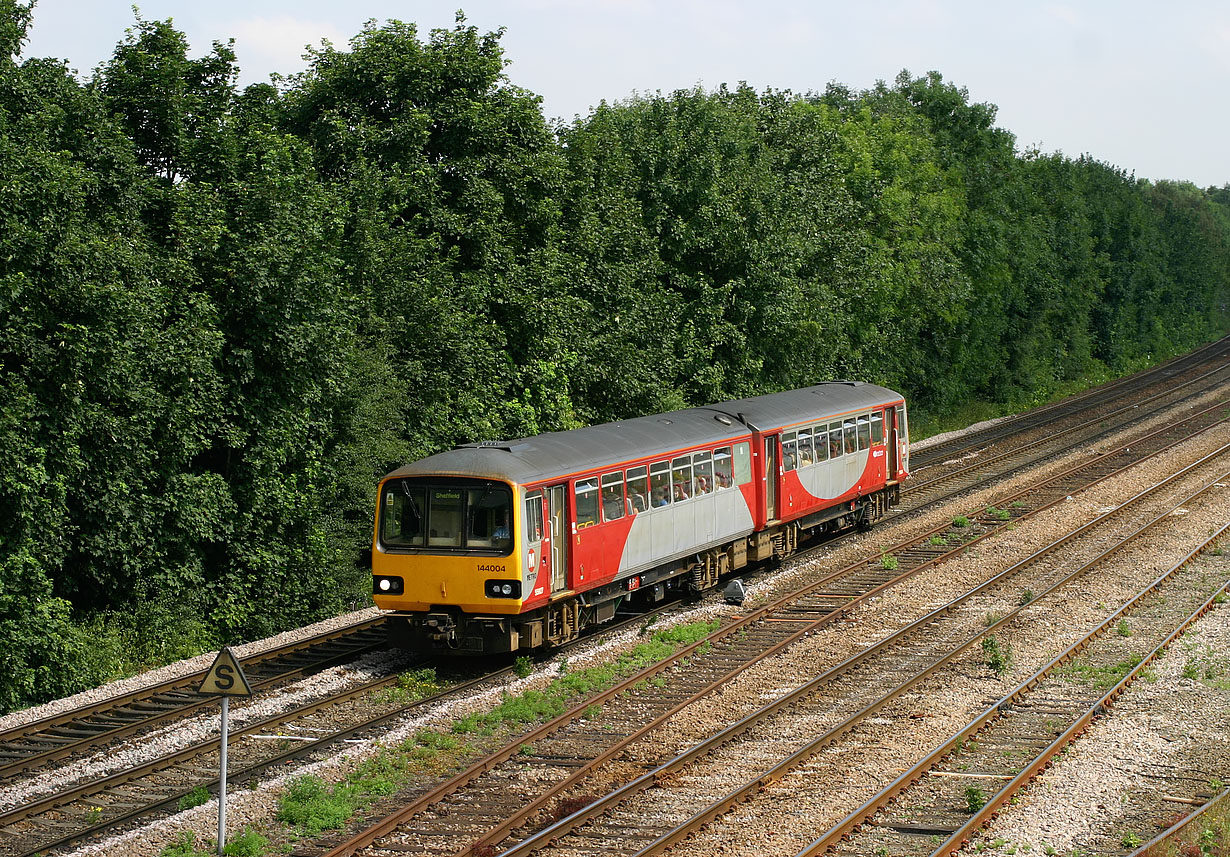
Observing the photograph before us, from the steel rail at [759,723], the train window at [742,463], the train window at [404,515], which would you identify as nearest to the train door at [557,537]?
the train window at [404,515]

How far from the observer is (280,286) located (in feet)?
68.2

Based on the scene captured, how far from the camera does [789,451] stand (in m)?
23.8

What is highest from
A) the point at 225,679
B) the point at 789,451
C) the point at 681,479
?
the point at 789,451

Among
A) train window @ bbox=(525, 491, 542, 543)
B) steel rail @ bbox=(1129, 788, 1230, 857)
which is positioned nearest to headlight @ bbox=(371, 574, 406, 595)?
train window @ bbox=(525, 491, 542, 543)

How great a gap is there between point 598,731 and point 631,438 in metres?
6.42

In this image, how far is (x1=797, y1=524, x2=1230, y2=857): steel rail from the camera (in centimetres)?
1064

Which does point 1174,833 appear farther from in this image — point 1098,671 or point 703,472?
point 703,472

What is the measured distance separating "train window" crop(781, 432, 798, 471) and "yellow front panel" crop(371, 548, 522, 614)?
879 cm

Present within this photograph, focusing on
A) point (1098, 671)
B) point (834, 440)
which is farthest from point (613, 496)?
point (834, 440)

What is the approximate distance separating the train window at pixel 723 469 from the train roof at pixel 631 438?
0.25 metres

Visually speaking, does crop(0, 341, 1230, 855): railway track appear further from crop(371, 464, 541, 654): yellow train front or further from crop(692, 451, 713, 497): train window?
crop(692, 451, 713, 497): train window

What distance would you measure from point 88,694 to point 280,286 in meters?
7.44

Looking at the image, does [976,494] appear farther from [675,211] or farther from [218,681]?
[218,681]

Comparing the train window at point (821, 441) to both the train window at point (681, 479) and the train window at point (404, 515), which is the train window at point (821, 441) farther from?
the train window at point (404, 515)
